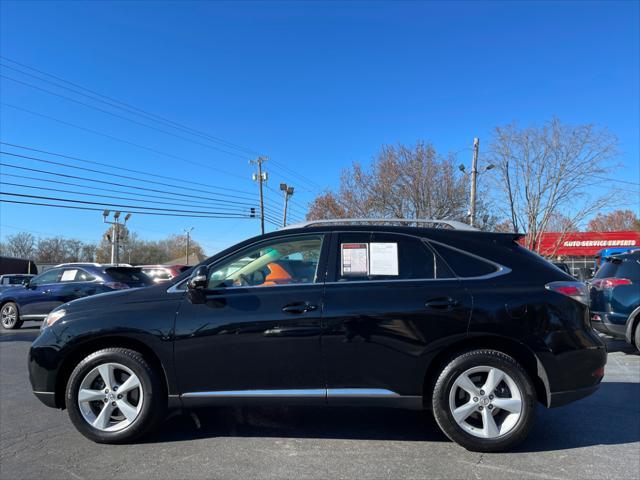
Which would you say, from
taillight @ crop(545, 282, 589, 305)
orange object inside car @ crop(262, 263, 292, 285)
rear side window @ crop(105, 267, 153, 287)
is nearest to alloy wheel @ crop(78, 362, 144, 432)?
orange object inside car @ crop(262, 263, 292, 285)

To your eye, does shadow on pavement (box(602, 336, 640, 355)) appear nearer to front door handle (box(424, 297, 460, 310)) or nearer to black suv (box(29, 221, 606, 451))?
black suv (box(29, 221, 606, 451))

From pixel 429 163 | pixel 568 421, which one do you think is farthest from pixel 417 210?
pixel 568 421

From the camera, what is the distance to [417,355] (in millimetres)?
3512

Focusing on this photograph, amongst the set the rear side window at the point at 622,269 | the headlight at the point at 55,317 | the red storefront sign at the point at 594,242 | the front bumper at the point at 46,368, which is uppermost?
the red storefront sign at the point at 594,242

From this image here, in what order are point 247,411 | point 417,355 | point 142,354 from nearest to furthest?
point 417,355 < point 142,354 < point 247,411

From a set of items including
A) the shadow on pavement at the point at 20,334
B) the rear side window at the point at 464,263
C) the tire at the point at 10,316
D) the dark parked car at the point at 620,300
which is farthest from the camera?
the tire at the point at 10,316

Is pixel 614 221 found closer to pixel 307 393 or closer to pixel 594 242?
pixel 594 242

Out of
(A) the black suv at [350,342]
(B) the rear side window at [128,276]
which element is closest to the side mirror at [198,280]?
(A) the black suv at [350,342]

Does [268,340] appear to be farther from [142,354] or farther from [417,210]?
[417,210]

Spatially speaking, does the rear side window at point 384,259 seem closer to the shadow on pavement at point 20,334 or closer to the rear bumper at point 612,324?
the rear bumper at point 612,324

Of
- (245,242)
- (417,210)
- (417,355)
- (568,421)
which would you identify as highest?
(417,210)

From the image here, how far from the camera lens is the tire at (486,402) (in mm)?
3475

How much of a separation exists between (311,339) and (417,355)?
2.70ft

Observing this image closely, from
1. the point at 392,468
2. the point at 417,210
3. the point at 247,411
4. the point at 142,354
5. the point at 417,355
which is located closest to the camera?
the point at 392,468
